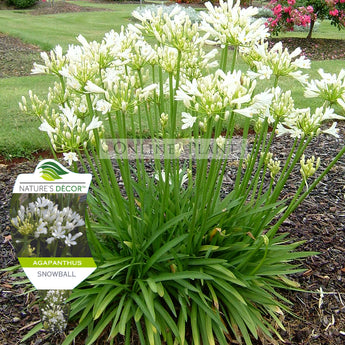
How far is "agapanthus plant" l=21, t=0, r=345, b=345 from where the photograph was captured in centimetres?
231

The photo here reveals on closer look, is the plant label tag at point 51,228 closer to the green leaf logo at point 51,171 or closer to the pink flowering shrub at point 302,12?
the green leaf logo at point 51,171

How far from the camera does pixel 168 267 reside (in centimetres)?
297

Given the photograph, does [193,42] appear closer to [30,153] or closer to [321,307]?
[321,307]

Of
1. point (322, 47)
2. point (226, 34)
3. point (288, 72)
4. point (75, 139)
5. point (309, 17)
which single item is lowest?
point (322, 47)

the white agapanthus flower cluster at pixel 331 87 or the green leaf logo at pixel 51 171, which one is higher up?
the white agapanthus flower cluster at pixel 331 87

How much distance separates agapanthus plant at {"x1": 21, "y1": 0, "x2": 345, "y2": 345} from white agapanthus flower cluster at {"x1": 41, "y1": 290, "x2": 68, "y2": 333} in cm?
16

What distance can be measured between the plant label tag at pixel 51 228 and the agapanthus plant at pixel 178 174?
18 centimetres

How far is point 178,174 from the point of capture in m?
2.96

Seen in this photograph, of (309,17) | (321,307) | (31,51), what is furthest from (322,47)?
(321,307)

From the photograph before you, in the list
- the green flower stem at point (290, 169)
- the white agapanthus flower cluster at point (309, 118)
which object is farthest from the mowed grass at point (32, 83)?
the white agapanthus flower cluster at point (309, 118)

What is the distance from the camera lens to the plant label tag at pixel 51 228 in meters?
2.23

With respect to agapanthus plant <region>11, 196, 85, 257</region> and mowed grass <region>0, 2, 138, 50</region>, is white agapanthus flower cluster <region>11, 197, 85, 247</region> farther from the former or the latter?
mowed grass <region>0, 2, 138, 50</region>

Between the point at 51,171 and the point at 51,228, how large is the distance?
334 millimetres

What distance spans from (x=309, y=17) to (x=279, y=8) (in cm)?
123
